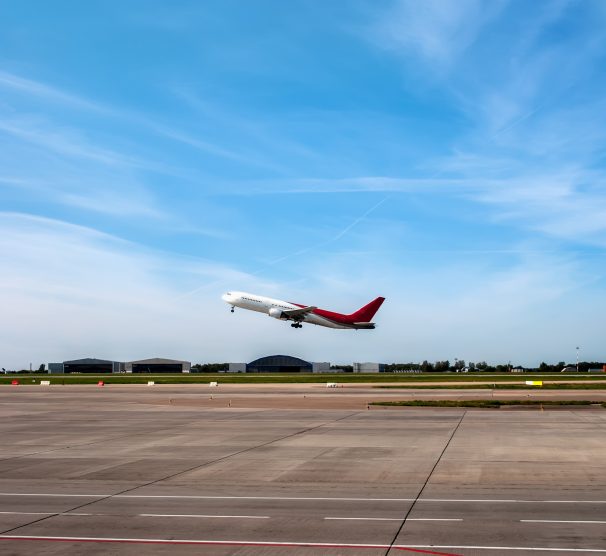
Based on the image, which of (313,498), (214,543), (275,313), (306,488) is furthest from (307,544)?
(275,313)

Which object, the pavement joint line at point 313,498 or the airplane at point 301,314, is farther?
the airplane at point 301,314

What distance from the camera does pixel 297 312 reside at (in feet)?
388

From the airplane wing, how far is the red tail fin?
9202mm

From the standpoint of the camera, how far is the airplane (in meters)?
120

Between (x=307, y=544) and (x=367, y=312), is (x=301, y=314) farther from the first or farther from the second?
(x=307, y=544)

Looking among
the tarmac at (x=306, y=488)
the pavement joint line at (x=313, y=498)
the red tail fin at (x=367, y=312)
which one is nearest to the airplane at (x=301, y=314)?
the red tail fin at (x=367, y=312)

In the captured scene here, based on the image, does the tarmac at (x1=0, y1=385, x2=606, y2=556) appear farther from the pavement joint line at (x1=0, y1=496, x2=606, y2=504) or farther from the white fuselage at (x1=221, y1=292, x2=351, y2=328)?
the white fuselage at (x1=221, y1=292, x2=351, y2=328)

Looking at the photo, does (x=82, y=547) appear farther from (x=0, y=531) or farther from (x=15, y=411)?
(x=15, y=411)

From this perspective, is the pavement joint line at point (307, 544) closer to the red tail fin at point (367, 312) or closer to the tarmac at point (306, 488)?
the tarmac at point (306, 488)

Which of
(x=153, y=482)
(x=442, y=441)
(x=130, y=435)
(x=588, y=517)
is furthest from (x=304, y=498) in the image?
(x=130, y=435)

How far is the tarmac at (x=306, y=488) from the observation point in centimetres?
1295

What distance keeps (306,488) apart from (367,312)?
105346 millimetres

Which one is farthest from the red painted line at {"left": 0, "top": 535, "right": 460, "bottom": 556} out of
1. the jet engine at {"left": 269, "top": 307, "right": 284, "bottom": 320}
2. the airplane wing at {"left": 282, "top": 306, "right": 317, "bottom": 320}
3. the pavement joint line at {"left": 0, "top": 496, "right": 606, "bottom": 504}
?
the jet engine at {"left": 269, "top": 307, "right": 284, "bottom": 320}

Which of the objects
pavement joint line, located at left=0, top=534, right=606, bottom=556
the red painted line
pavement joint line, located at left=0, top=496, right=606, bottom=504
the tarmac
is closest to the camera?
pavement joint line, located at left=0, top=534, right=606, bottom=556
